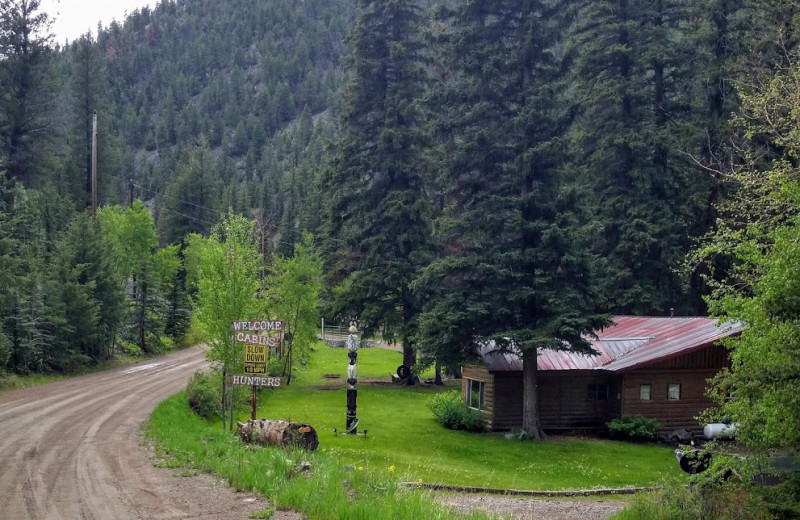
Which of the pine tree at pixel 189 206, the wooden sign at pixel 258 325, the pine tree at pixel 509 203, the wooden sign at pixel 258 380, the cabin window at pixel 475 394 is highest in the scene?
Result: the pine tree at pixel 189 206

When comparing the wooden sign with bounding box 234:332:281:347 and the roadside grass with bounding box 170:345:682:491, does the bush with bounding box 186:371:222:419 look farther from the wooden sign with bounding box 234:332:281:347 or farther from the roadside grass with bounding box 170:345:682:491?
the wooden sign with bounding box 234:332:281:347

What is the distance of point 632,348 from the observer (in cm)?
3159

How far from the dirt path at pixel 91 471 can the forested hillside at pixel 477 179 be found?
9099 mm

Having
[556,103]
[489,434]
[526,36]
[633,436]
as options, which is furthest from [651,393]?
[526,36]

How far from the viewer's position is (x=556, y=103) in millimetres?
27875

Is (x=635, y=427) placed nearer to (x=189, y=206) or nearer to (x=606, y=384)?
(x=606, y=384)

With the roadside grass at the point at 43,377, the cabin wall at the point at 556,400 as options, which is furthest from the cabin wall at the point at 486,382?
the roadside grass at the point at 43,377

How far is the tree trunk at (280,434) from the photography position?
1842 centimetres

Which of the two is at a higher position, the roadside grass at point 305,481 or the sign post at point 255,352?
the sign post at point 255,352

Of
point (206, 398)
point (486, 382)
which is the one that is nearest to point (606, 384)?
point (486, 382)

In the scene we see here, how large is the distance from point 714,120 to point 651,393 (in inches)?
694

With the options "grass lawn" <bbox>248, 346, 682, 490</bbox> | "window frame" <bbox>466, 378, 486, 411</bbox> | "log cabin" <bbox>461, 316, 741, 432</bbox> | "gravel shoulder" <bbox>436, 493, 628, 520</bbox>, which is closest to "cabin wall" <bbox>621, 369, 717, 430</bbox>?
"log cabin" <bbox>461, 316, 741, 432</bbox>

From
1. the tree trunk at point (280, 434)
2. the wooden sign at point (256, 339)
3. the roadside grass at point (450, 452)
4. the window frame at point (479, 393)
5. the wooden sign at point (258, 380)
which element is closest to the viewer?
the tree trunk at point (280, 434)

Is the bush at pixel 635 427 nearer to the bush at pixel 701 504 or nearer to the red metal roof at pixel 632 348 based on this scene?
the red metal roof at pixel 632 348
